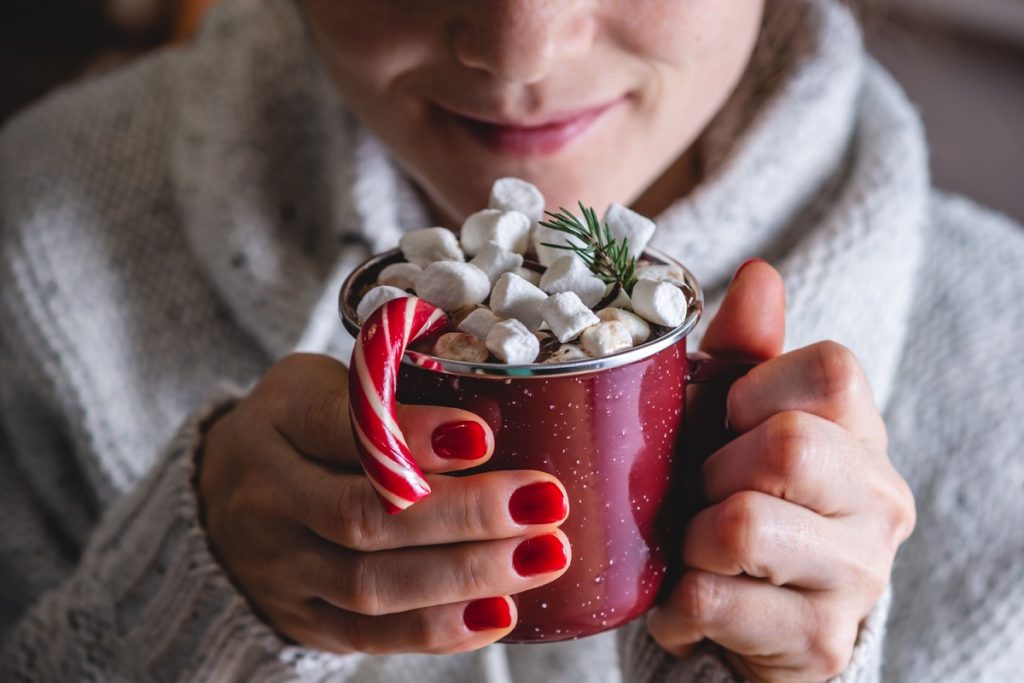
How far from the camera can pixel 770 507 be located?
572mm

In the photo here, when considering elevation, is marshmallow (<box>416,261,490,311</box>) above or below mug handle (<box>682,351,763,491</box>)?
above

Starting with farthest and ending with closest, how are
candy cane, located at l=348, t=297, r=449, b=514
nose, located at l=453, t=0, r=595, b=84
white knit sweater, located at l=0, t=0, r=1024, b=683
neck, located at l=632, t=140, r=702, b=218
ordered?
neck, located at l=632, t=140, r=702, b=218, white knit sweater, located at l=0, t=0, r=1024, b=683, nose, located at l=453, t=0, r=595, b=84, candy cane, located at l=348, t=297, r=449, b=514

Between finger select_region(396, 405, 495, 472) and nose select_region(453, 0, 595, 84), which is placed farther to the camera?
nose select_region(453, 0, 595, 84)

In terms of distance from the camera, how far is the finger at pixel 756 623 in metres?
0.59

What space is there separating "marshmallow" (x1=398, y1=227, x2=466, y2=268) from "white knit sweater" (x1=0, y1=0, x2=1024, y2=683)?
317 mm

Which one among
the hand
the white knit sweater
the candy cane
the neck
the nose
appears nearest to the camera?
the candy cane

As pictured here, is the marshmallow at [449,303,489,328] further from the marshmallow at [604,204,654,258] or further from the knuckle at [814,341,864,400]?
the knuckle at [814,341,864,400]

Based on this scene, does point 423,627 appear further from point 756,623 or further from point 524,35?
point 524,35

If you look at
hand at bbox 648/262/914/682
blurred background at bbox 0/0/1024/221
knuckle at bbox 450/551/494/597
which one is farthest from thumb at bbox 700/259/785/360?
blurred background at bbox 0/0/1024/221

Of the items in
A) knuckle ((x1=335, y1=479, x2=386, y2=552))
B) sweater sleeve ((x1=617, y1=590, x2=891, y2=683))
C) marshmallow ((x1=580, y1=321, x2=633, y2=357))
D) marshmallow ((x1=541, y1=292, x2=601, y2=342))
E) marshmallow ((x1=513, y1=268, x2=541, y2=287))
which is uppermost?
marshmallow ((x1=541, y1=292, x2=601, y2=342))

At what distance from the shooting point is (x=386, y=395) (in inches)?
18.9

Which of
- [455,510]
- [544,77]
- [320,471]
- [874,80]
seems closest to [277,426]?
[320,471]

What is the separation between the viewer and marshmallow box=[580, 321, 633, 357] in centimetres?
48

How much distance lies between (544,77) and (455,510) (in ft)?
1.14
